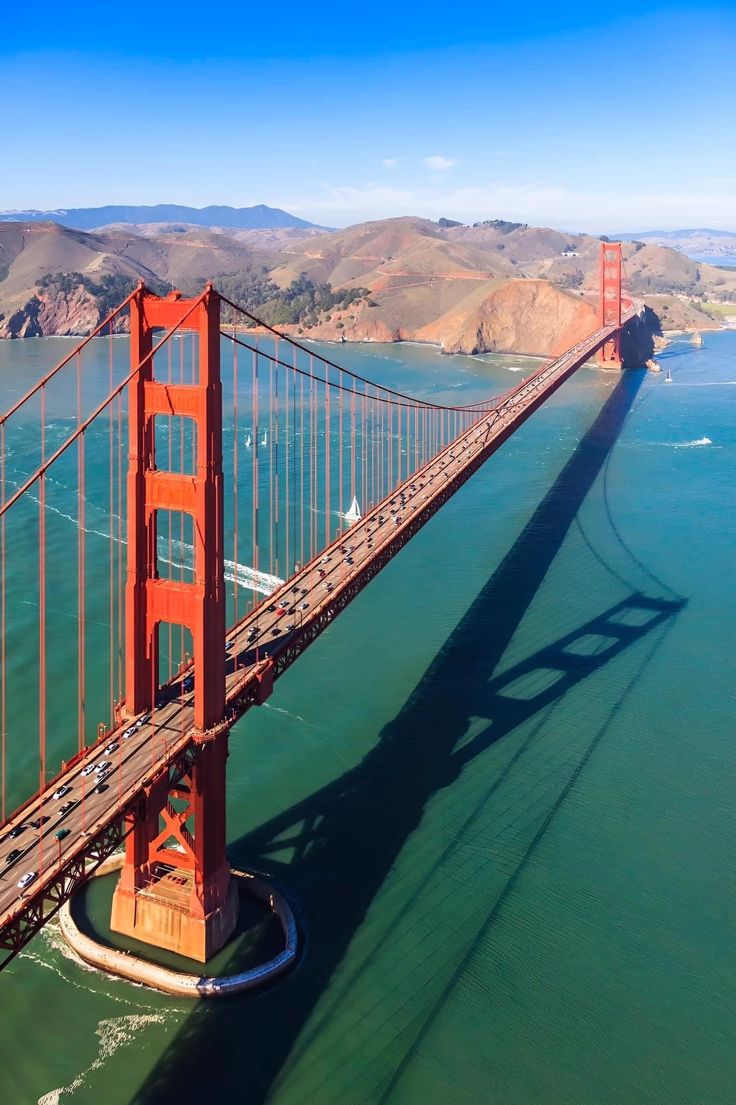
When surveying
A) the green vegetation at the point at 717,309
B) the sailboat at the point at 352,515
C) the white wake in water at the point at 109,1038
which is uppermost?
the green vegetation at the point at 717,309

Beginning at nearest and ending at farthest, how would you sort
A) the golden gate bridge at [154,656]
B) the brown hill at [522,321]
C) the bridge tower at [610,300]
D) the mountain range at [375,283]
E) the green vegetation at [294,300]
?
the golden gate bridge at [154,656], the bridge tower at [610,300], the brown hill at [522,321], the mountain range at [375,283], the green vegetation at [294,300]

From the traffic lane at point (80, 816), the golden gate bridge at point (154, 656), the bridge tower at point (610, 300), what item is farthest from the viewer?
the bridge tower at point (610, 300)

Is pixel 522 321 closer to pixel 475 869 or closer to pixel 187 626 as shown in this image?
pixel 475 869

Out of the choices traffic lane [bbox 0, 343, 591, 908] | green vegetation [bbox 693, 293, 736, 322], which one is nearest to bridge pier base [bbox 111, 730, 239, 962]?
traffic lane [bbox 0, 343, 591, 908]

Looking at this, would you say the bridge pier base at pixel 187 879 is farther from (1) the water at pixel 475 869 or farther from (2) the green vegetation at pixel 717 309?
(2) the green vegetation at pixel 717 309

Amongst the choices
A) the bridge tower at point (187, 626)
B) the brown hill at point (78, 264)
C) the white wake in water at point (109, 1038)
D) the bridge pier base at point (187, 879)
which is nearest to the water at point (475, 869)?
the white wake in water at point (109, 1038)

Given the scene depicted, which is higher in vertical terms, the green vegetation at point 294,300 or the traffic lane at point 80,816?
the green vegetation at point 294,300
